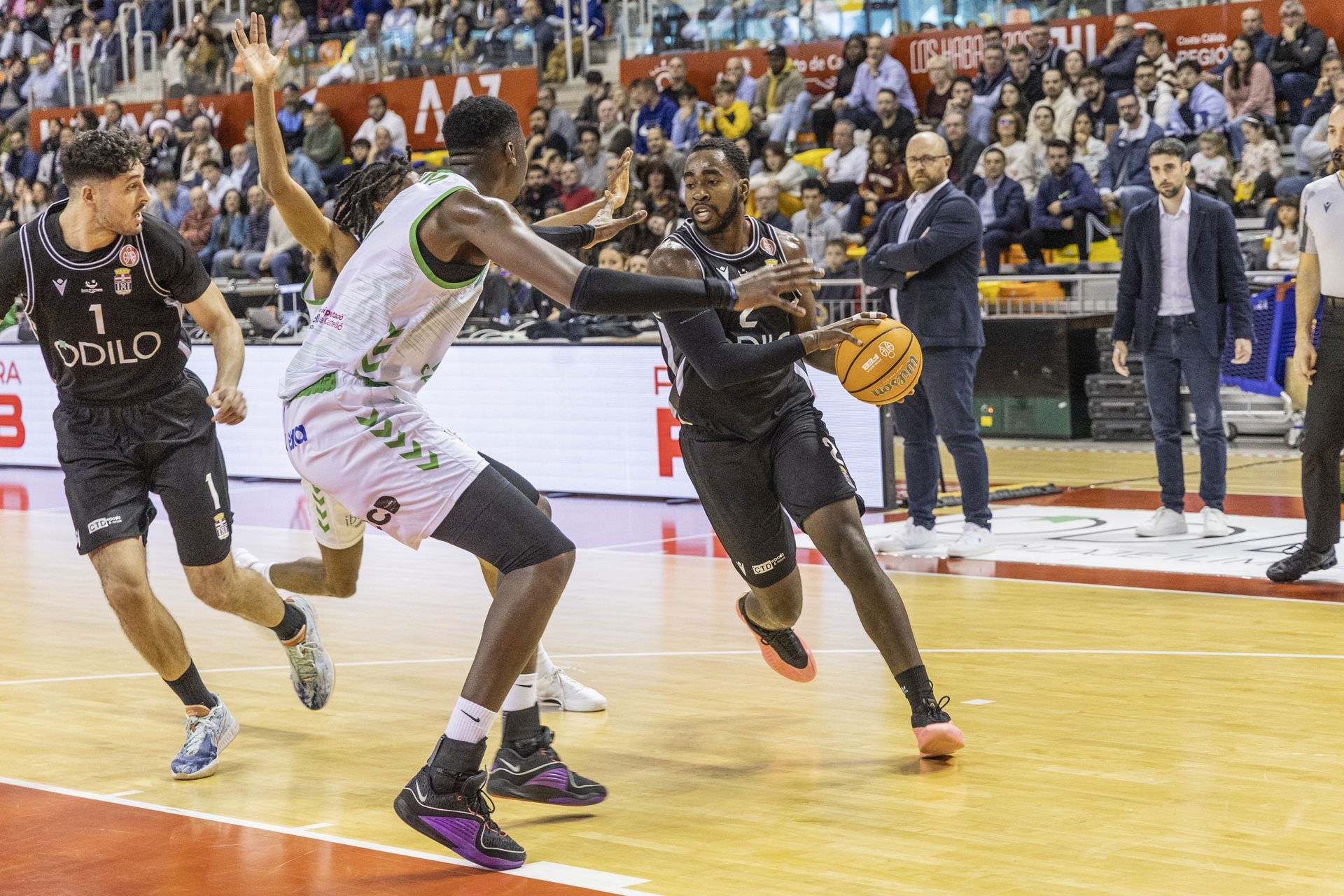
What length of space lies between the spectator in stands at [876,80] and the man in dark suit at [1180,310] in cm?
861

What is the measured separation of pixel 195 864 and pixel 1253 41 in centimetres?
1370

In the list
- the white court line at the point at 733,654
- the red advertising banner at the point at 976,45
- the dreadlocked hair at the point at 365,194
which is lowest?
the white court line at the point at 733,654

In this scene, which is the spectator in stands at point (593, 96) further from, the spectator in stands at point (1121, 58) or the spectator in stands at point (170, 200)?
the spectator in stands at point (1121, 58)

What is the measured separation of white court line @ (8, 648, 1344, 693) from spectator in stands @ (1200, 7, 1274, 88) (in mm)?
10299

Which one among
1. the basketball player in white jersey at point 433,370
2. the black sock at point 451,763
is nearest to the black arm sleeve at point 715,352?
the basketball player in white jersey at point 433,370

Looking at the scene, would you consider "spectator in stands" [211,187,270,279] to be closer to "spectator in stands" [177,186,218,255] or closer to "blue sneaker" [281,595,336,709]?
"spectator in stands" [177,186,218,255]

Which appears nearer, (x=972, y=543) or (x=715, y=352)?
(x=715, y=352)

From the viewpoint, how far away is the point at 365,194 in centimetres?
597

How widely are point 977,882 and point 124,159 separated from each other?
10.9 ft

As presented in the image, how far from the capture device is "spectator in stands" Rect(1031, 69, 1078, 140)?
16.2 metres

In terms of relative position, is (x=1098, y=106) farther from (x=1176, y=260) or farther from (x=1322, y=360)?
(x=1322, y=360)

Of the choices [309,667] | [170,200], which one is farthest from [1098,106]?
[170,200]

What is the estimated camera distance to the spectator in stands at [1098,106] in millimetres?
15906

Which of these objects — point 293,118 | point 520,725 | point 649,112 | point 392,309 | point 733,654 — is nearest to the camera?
point 392,309
